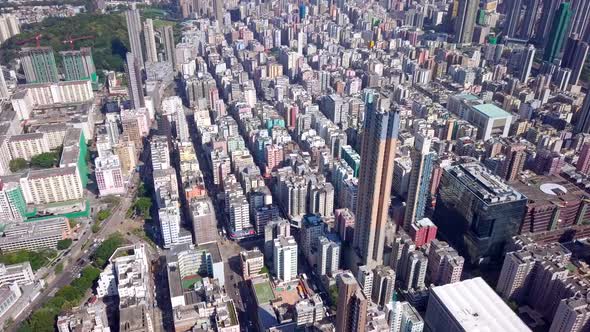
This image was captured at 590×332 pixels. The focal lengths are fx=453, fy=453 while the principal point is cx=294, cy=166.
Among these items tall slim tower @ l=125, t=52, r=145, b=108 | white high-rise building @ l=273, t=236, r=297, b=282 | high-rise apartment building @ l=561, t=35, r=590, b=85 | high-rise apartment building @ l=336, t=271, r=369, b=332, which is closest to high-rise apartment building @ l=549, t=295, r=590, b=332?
high-rise apartment building @ l=336, t=271, r=369, b=332

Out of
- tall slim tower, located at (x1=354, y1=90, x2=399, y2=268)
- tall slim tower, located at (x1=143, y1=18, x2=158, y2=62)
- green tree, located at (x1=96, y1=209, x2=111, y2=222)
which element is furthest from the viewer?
tall slim tower, located at (x1=143, y1=18, x2=158, y2=62)

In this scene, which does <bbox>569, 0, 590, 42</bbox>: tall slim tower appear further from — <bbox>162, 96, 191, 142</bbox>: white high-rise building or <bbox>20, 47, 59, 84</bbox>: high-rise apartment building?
<bbox>20, 47, 59, 84</bbox>: high-rise apartment building

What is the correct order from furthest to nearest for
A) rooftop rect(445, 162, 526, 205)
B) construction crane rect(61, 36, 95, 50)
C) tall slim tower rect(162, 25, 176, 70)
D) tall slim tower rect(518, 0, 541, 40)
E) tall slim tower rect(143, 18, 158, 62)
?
tall slim tower rect(518, 0, 541, 40) < construction crane rect(61, 36, 95, 50) < tall slim tower rect(143, 18, 158, 62) < tall slim tower rect(162, 25, 176, 70) < rooftop rect(445, 162, 526, 205)

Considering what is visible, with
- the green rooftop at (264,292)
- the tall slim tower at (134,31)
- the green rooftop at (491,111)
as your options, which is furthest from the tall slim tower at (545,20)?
the green rooftop at (264,292)

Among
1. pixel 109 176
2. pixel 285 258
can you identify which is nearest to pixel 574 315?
pixel 285 258

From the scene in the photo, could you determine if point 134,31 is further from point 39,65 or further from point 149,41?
point 39,65

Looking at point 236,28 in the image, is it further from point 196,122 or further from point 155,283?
point 155,283

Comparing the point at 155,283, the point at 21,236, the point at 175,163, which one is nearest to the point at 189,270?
the point at 155,283
